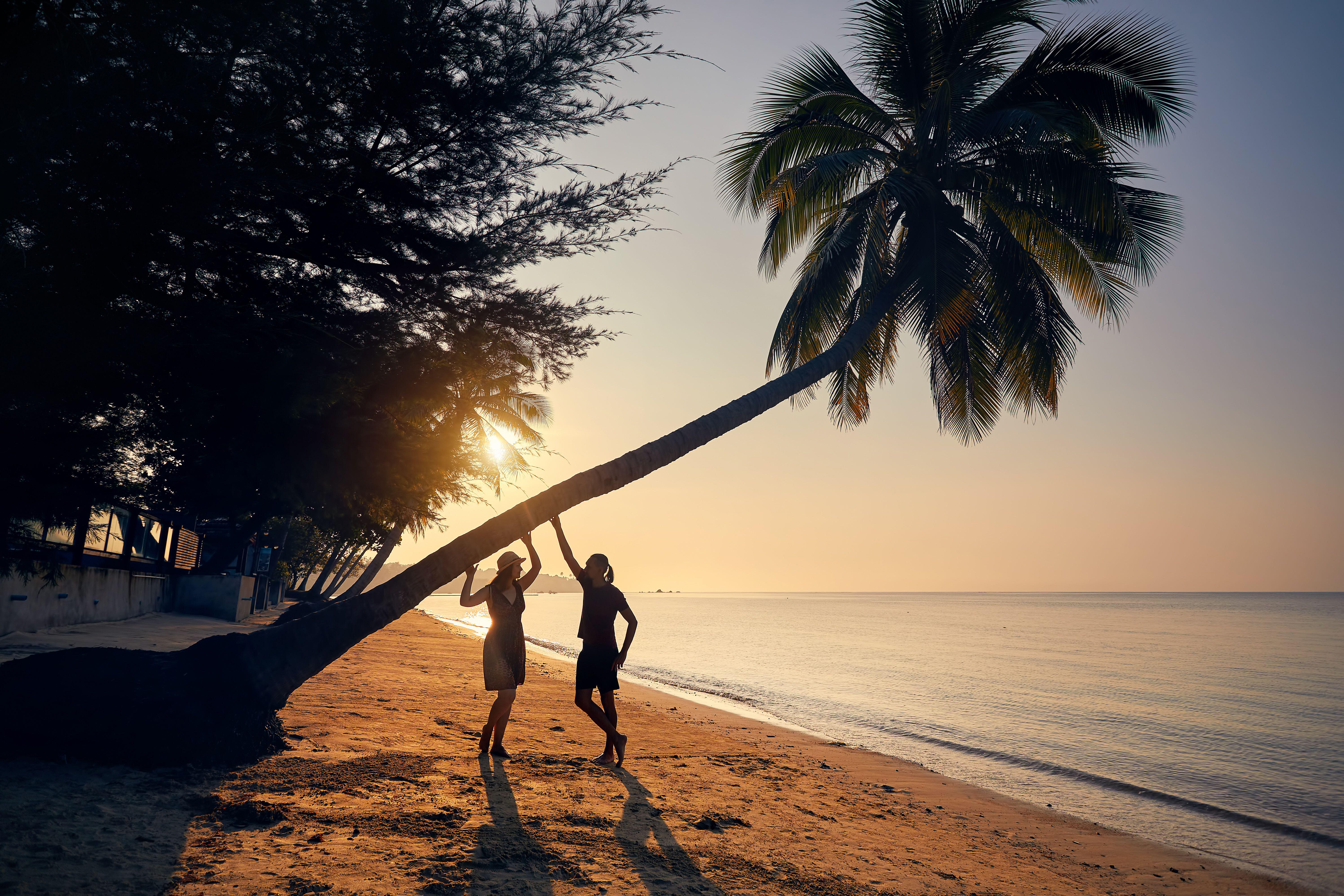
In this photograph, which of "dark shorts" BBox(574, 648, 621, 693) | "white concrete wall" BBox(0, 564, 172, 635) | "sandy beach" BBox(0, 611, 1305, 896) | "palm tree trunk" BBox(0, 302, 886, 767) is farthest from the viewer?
"white concrete wall" BBox(0, 564, 172, 635)

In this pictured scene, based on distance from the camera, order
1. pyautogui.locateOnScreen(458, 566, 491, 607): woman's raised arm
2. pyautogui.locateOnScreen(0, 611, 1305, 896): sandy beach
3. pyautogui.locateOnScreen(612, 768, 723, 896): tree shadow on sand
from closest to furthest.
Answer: pyautogui.locateOnScreen(0, 611, 1305, 896): sandy beach
pyautogui.locateOnScreen(612, 768, 723, 896): tree shadow on sand
pyautogui.locateOnScreen(458, 566, 491, 607): woman's raised arm

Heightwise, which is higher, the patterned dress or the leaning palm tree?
the leaning palm tree

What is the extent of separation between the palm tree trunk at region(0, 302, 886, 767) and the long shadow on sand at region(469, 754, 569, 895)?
1.81 m

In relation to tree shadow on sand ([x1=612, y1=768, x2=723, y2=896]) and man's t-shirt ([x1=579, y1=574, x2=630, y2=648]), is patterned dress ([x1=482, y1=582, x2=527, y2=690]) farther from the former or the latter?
tree shadow on sand ([x1=612, y1=768, x2=723, y2=896])

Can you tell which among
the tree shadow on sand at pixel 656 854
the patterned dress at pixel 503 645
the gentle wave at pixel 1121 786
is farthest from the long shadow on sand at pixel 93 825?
the gentle wave at pixel 1121 786

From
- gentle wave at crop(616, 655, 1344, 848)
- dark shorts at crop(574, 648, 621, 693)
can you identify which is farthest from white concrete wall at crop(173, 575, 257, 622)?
dark shorts at crop(574, 648, 621, 693)

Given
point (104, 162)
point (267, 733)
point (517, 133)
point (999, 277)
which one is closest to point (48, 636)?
point (267, 733)

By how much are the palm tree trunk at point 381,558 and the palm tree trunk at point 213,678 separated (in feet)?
1.43

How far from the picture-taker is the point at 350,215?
6453 millimetres

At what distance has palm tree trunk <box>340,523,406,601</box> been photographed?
8.77 m

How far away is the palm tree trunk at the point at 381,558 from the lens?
28.8ft

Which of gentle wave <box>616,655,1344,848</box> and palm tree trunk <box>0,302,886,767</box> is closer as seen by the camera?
palm tree trunk <box>0,302,886,767</box>

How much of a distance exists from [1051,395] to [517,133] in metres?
9.17

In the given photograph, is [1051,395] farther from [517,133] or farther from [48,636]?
[48,636]
